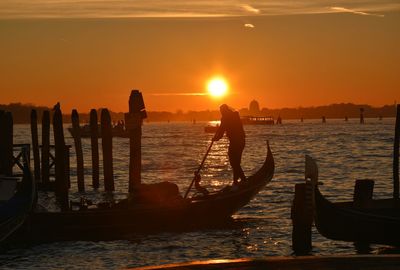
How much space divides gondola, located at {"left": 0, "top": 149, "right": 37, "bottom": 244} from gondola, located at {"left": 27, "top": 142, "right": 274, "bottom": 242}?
61cm

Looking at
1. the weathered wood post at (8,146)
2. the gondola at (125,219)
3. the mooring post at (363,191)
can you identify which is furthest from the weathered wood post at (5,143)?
the mooring post at (363,191)

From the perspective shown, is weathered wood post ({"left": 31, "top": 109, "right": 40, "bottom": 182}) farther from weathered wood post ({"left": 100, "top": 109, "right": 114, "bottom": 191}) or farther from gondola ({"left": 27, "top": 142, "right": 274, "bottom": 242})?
gondola ({"left": 27, "top": 142, "right": 274, "bottom": 242})

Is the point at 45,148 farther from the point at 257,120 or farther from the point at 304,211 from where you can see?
the point at 257,120

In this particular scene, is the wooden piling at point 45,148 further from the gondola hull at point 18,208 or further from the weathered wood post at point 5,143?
the gondola hull at point 18,208

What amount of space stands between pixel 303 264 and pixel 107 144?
62.5ft

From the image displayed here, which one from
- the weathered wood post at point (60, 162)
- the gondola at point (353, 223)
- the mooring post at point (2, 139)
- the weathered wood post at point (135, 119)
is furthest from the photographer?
the mooring post at point (2, 139)

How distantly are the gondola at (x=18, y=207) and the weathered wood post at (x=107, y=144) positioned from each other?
961cm

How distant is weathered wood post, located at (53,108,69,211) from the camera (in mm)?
16984

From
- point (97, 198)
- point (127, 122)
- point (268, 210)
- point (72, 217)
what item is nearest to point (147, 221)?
point (72, 217)

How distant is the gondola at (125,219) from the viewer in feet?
44.1

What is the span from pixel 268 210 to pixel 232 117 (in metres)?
4.22

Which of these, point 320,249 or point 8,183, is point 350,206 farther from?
point 8,183

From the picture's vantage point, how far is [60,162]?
703 inches

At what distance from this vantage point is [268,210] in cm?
1884
